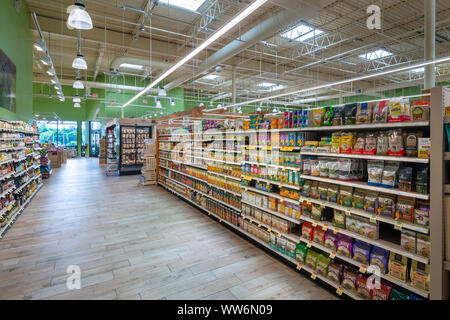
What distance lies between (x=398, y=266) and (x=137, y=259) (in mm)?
3260

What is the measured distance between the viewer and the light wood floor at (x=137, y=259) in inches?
111

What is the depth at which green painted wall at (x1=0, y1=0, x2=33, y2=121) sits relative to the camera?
5875mm

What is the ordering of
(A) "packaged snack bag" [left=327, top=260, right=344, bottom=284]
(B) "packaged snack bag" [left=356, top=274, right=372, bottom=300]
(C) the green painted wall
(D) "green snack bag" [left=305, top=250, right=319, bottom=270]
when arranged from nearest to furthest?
(B) "packaged snack bag" [left=356, top=274, right=372, bottom=300]
(A) "packaged snack bag" [left=327, top=260, right=344, bottom=284]
(D) "green snack bag" [left=305, top=250, right=319, bottom=270]
(C) the green painted wall

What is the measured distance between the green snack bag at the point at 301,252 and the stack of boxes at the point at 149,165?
740 cm

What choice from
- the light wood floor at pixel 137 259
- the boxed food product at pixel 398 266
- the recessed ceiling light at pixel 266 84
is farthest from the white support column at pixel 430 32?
the recessed ceiling light at pixel 266 84

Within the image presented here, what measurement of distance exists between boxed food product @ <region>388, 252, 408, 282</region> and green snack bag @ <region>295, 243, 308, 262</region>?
3.30ft

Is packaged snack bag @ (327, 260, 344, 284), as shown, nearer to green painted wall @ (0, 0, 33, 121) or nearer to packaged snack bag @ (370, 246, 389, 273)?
packaged snack bag @ (370, 246, 389, 273)

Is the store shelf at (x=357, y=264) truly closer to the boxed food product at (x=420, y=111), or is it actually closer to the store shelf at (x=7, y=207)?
the boxed food product at (x=420, y=111)

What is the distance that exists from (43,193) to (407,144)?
956cm

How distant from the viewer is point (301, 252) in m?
3.20

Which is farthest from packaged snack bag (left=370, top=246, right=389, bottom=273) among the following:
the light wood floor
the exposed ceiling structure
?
the exposed ceiling structure

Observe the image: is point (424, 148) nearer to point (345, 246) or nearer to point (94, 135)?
point (345, 246)

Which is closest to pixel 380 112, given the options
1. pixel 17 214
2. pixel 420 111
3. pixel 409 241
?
pixel 420 111

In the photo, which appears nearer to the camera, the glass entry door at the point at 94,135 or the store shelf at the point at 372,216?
the store shelf at the point at 372,216
